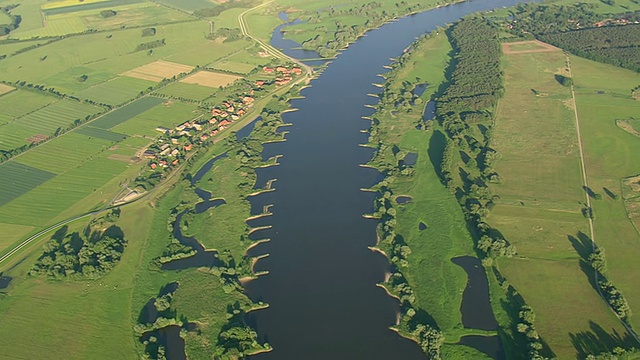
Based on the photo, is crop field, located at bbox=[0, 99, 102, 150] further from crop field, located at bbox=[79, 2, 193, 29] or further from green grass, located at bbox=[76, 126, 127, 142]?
crop field, located at bbox=[79, 2, 193, 29]

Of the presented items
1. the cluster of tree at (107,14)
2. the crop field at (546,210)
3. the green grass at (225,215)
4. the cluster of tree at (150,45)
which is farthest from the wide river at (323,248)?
the cluster of tree at (107,14)

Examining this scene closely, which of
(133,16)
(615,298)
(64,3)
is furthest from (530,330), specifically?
(64,3)

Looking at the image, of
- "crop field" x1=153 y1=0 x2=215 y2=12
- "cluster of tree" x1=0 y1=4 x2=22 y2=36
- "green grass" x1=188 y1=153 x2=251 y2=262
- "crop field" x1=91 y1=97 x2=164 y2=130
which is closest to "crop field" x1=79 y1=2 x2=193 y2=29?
"crop field" x1=153 y1=0 x2=215 y2=12

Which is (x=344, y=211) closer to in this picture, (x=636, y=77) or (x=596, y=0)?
(x=636, y=77)

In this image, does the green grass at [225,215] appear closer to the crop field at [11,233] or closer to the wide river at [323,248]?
the wide river at [323,248]

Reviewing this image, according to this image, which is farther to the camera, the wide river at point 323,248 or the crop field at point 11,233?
the crop field at point 11,233

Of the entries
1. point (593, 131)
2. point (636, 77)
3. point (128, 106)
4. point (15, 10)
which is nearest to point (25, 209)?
point (128, 106)
